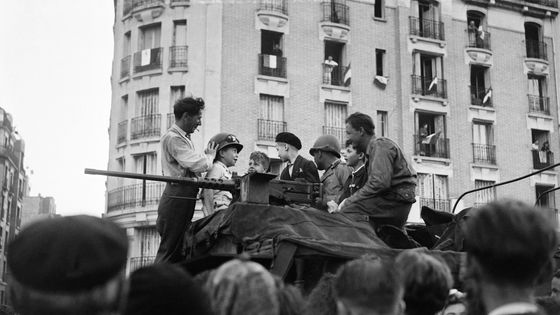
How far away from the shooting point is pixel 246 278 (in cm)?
276

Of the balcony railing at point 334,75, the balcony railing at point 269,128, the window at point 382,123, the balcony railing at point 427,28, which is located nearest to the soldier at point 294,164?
the balcony railing at point 269,128

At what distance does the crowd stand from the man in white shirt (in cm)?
475

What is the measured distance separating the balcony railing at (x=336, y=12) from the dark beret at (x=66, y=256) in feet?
111

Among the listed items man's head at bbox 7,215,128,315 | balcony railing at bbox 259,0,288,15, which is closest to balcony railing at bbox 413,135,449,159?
balcony railing at bbox 259,0,288,15

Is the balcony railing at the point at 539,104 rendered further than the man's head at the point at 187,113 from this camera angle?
Yes

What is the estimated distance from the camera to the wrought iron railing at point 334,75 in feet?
114

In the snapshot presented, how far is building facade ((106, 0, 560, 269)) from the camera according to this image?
33.1m

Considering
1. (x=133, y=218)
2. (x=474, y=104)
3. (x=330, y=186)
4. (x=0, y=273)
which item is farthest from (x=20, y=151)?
(x=330, y=186)

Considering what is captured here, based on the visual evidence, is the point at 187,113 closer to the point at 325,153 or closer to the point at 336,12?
the point at 325,153

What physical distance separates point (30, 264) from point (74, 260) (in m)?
0.14

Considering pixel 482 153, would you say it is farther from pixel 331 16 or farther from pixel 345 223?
pixel 345 223

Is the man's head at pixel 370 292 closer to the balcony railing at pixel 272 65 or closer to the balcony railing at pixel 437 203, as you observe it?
the balcony railing at pixel 272 65

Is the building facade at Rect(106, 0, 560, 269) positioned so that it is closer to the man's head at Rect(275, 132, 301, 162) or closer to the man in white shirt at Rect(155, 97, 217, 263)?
the man's head at Rect(275, 132, 301, 162)

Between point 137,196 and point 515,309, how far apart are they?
3166 cm
